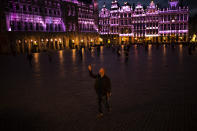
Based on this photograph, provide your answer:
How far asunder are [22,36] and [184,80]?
44923mm

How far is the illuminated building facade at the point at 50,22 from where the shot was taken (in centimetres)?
4816

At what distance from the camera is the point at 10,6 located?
47125mm

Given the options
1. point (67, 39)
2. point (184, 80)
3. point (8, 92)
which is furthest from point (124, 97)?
point (67, 39)

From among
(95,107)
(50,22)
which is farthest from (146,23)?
(95,107)

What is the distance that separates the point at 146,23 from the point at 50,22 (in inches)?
2047

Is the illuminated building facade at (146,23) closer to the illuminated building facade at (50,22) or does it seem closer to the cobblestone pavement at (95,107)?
the illuminated building facade at (50,22)

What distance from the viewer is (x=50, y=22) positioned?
6012cm

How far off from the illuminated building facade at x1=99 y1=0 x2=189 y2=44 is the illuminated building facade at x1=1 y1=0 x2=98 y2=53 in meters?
19.8

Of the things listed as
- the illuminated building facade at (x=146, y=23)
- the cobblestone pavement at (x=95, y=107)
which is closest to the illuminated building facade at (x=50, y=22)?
the illuminated building facade at (x=146, y=23)

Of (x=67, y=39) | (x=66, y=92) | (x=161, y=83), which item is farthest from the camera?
(x=67, y=39)

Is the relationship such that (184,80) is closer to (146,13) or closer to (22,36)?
(22,36)

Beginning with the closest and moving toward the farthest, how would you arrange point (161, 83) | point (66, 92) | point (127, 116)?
point (127, 116), point (66, 92), point (161, 83)

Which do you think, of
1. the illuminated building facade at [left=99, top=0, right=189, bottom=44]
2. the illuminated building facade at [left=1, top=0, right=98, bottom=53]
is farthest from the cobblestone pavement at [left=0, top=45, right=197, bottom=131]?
the illuminated building facade at [left=99, top=0, right=189, bottom=44]

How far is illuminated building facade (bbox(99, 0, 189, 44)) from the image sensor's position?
88750mm
